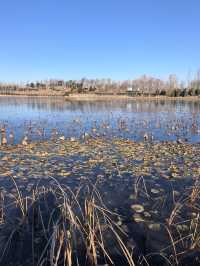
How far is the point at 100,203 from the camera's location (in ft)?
26.5

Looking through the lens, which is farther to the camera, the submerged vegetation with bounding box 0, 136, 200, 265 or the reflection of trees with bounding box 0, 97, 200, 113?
the reflection of trees with bounding box 0, 97, 200, 113

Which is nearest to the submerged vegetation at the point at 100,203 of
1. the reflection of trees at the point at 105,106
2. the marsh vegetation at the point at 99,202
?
the marsh vegetation at the point at 99,202

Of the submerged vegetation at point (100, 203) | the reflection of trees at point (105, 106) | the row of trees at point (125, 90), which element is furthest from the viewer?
the row of trees at point (125, 90)

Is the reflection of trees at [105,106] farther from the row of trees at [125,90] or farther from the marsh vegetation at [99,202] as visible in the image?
the row of trees at [125,90]

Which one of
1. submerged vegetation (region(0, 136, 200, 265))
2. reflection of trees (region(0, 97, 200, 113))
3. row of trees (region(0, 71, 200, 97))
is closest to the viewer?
submerged vegetation (region(0, 136, 200, 265))

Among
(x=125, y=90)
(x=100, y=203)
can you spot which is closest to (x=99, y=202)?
(x=100, y=203)

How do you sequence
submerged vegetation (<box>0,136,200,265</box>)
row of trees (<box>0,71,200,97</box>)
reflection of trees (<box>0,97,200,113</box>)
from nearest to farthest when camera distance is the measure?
submerged vegetation (<box>0,136,200,265</box>) → reflection of trees (<box>0,97,200,113</box>) → row of trees (<box>0,71,200,97</box>)

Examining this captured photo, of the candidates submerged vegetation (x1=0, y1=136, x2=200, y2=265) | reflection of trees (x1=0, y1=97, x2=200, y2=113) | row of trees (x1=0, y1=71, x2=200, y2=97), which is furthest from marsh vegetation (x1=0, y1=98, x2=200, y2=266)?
row of trees (x1=0, y1=71, x2=200, y2=97)

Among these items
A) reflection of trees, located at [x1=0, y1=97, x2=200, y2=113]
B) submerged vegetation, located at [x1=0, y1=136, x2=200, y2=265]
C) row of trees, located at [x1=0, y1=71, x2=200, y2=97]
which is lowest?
submerged vegetation, located at [x1=0, y1=136, x2=200, y2=265]

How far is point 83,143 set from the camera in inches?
682

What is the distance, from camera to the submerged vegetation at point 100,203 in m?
5.55

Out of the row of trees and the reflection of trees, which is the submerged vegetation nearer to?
the reflection of trees

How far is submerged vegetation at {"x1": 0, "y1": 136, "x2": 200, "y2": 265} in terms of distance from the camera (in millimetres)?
5547

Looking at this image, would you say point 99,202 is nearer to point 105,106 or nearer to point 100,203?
point 100,203
